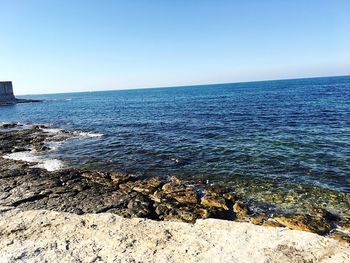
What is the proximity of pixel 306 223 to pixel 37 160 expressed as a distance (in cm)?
2283

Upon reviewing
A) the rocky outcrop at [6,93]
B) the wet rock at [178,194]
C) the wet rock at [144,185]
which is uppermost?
the rocky outcrop at [6,93]

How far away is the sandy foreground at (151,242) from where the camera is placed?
9.90 m

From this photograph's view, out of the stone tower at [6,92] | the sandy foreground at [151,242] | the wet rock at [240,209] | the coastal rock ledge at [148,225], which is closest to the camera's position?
the sandy foreground at [151,242]

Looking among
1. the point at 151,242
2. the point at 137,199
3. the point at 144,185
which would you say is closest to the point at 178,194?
the point at 137,199

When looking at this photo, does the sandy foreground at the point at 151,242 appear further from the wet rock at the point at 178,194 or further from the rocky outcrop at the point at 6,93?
the rocky outcrop at the point at 6,93

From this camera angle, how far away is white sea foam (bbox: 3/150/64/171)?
2371cm

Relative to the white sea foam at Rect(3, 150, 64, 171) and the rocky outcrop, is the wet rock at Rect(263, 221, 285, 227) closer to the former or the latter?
the white sea foam at Rect(3, 150, 64, 171)

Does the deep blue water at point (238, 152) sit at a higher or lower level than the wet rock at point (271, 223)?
higher

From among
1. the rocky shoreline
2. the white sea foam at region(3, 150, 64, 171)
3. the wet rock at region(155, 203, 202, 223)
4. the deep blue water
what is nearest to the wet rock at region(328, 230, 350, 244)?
the rocky shoreline

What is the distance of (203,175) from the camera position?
20281mm

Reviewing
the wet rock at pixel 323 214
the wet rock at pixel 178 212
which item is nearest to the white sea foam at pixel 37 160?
the wet rock at pixel 178 212

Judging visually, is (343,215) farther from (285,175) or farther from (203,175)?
(203,175)

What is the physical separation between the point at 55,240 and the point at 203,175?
11526 millimetres

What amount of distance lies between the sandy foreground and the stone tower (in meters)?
138
